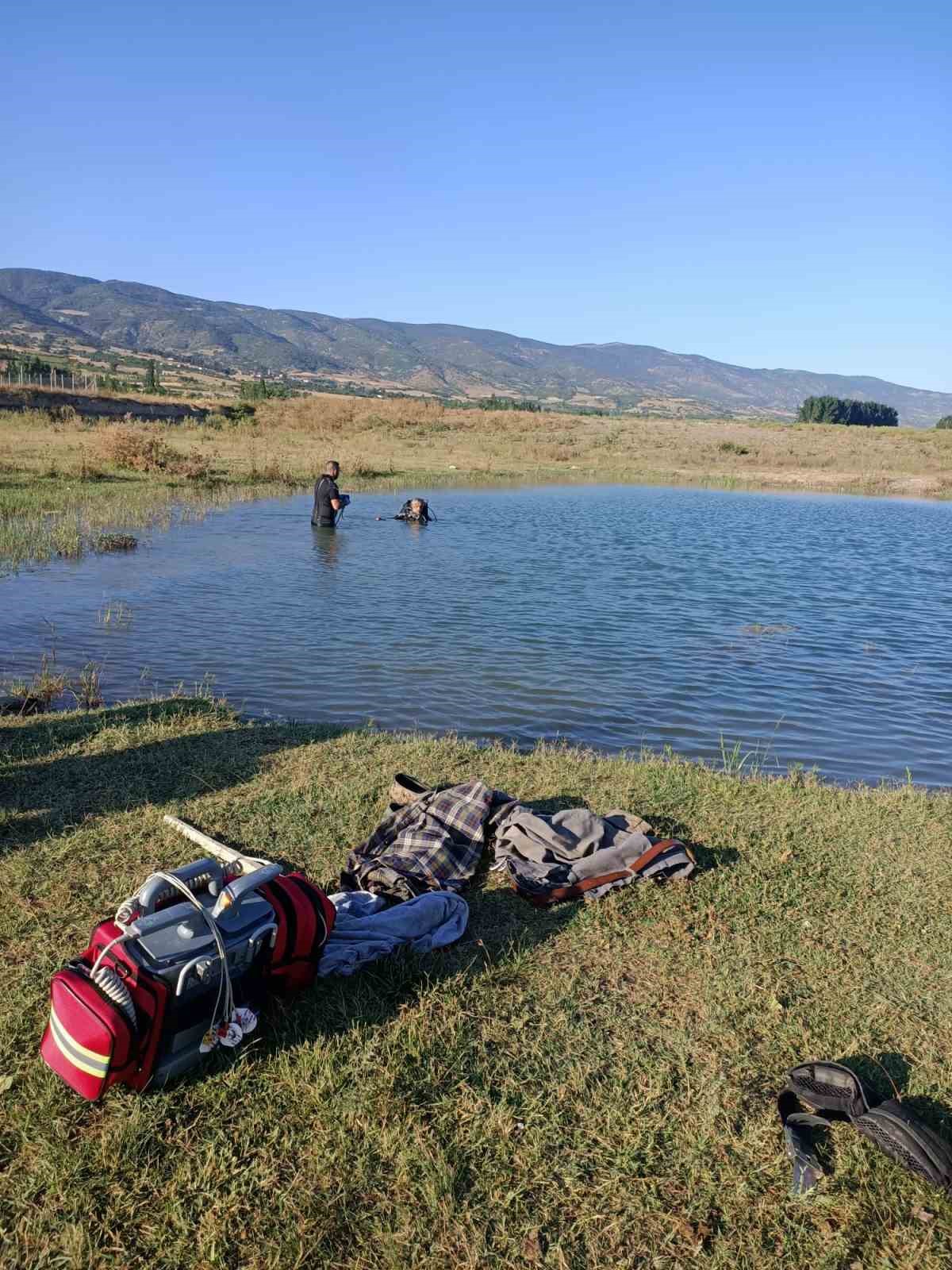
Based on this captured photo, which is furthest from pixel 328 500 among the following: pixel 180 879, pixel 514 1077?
pixel 514 1077

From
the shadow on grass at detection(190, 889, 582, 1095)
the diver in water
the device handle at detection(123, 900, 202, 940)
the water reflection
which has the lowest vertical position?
the water reflection

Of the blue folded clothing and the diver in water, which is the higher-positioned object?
the blue folded clothing

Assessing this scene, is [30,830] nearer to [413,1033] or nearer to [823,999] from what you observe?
[413,1033]

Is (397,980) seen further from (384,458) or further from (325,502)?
(384,458)

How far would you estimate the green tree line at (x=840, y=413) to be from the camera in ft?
281

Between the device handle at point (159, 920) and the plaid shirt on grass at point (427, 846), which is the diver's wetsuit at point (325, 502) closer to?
the plaid shirt on grass at point (427, 846)

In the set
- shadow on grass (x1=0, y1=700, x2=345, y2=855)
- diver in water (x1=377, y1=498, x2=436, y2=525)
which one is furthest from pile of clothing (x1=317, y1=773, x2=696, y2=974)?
diver in water (x1=377, y1=498, x2=436, y2=525)

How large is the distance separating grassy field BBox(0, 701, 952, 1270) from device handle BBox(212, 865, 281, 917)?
1.76ft

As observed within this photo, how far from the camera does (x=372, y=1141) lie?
2994mm

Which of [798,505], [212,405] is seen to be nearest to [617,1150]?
[798,505]

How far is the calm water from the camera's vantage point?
8875 millimetres

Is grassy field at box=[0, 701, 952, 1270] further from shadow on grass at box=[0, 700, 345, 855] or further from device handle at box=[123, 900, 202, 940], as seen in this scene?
device handle at box=[123, 900, 202, 940]

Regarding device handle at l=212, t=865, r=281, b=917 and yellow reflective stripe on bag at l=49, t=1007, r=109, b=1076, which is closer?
yellow reflective stripe on bag at l=49, t=1007, r=109, b=1076

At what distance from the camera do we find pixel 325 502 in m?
19.0
